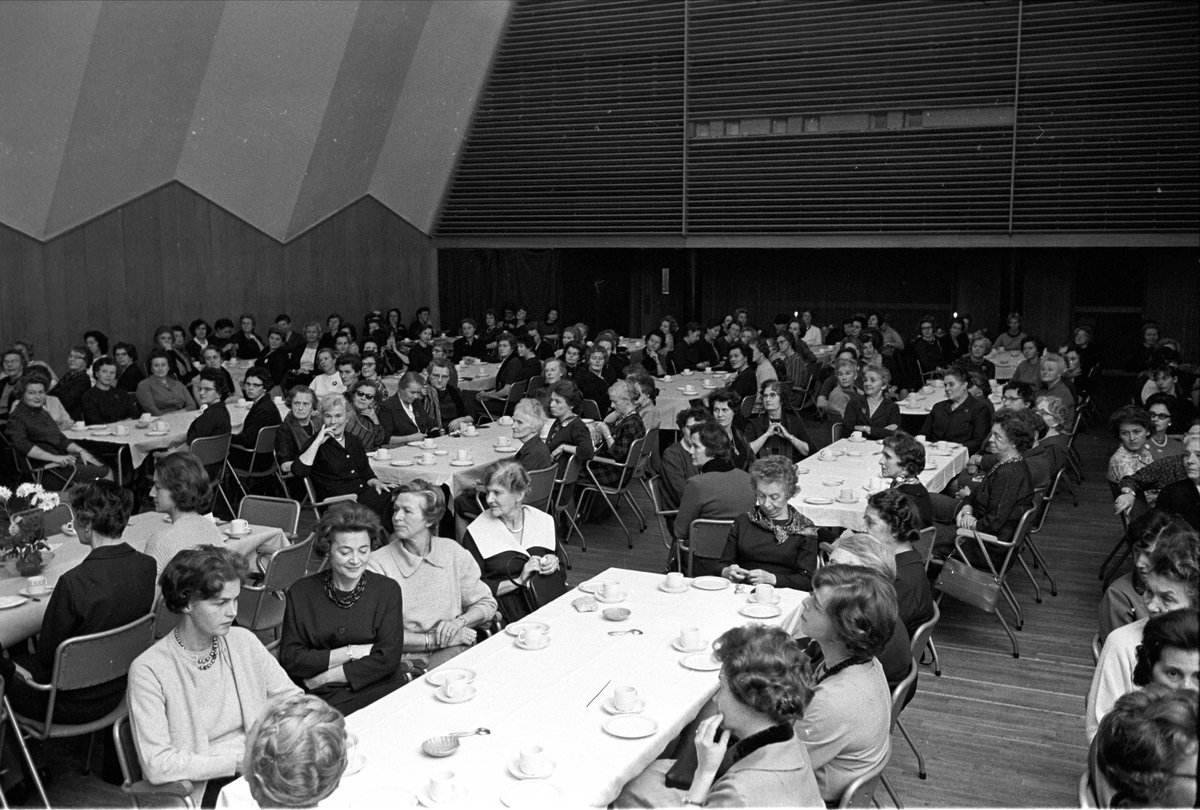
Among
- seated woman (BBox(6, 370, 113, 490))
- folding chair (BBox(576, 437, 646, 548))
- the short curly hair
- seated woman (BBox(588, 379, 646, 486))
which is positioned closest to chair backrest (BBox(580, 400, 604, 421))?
seated woman (BBox(588, 379, 646, 486))

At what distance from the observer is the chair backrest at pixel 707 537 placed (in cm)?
618

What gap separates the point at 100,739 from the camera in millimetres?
5176

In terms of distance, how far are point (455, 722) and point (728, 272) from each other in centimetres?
1742

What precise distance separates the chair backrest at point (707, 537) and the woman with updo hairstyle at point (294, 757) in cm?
369

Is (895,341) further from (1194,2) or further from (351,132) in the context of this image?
(351,132)

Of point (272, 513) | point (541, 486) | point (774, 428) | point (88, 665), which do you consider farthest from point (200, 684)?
point (774, 428)

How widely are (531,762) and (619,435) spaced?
565 centimetres

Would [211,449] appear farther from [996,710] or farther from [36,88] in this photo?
[996,710]

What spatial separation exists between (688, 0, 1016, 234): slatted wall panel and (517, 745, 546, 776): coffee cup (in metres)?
13.9

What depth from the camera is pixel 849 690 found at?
3.53 m

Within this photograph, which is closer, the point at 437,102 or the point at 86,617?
the point at 86,617

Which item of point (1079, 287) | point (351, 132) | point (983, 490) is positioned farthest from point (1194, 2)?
point (351, 132)

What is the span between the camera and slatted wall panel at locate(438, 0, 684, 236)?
1692 cm

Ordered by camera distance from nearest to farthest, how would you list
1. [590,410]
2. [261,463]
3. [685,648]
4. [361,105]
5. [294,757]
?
[294,757] < [685,648] < [261,463] < [590,410] < [361,105]
